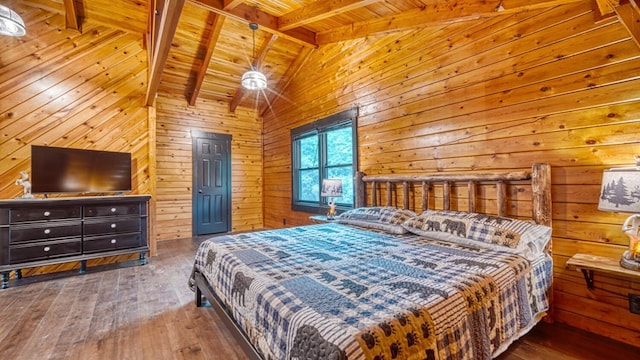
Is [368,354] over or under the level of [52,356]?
over

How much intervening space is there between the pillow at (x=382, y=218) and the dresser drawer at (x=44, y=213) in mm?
3292

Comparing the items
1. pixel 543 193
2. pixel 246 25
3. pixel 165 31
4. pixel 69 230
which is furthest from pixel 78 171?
pixel 543 193

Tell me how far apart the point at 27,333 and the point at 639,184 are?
4.18 metres

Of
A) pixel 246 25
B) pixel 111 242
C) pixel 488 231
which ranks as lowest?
pixel 111 242

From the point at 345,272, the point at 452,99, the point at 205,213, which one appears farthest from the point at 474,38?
the point at 205,213

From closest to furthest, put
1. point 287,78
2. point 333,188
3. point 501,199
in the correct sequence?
point 501,199, point 333,188, point 287,78

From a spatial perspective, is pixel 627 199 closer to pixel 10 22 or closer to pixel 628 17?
→ pixel 628 17

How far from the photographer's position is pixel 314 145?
4.91 m

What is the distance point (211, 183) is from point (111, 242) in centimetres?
238

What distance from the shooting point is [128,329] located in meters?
2.06

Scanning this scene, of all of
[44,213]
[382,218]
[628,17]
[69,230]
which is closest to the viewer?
[628,17]

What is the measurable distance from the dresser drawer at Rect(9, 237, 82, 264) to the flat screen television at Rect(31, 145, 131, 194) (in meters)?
0.62

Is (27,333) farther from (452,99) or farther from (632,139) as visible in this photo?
(632,139)

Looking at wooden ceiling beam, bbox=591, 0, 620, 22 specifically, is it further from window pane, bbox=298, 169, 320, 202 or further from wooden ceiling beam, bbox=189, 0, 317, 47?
window pane, bbox=298, 169, 320, 202
